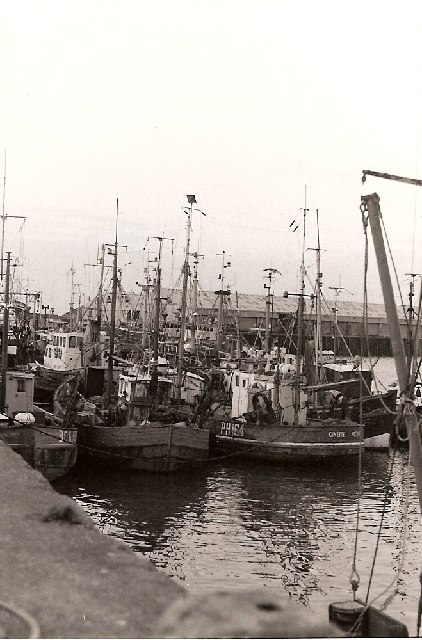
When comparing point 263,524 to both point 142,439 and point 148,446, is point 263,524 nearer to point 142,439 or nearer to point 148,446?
point 148,446

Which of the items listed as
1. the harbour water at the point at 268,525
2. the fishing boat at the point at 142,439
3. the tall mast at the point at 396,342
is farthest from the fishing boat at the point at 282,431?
the tall mast at the point at 396,342

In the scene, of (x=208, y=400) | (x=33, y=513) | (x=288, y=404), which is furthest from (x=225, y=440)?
(x=33, y=513)

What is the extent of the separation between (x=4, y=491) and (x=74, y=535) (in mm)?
1762

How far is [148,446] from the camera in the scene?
25.1 meters

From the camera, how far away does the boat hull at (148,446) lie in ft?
81.9

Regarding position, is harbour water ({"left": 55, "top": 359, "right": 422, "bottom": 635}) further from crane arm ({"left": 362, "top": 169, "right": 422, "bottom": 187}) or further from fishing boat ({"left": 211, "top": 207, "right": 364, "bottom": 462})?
crane arm ({"left": 362, "top": 169, "right": 422, "bottom": 187})

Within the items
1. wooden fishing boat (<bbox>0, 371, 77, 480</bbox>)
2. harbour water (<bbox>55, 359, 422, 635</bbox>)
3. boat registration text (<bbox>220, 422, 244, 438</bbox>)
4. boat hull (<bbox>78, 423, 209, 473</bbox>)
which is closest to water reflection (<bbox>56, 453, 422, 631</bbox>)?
harbour water (<bbox>55, 359, 422, 635</bbox>)

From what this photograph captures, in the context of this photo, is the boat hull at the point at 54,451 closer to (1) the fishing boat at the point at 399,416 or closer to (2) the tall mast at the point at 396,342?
(1) the fishing boat at the point at 399,416

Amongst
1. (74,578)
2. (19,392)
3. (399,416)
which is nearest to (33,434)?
(19,392)

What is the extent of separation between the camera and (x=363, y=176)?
8.78 meters

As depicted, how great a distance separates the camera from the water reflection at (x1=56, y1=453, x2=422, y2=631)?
15.3 meters

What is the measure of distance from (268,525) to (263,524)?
0.48 feet

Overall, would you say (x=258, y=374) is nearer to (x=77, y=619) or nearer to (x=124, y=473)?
(x=124, y=473)

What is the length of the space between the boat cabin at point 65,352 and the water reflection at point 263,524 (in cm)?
1920
